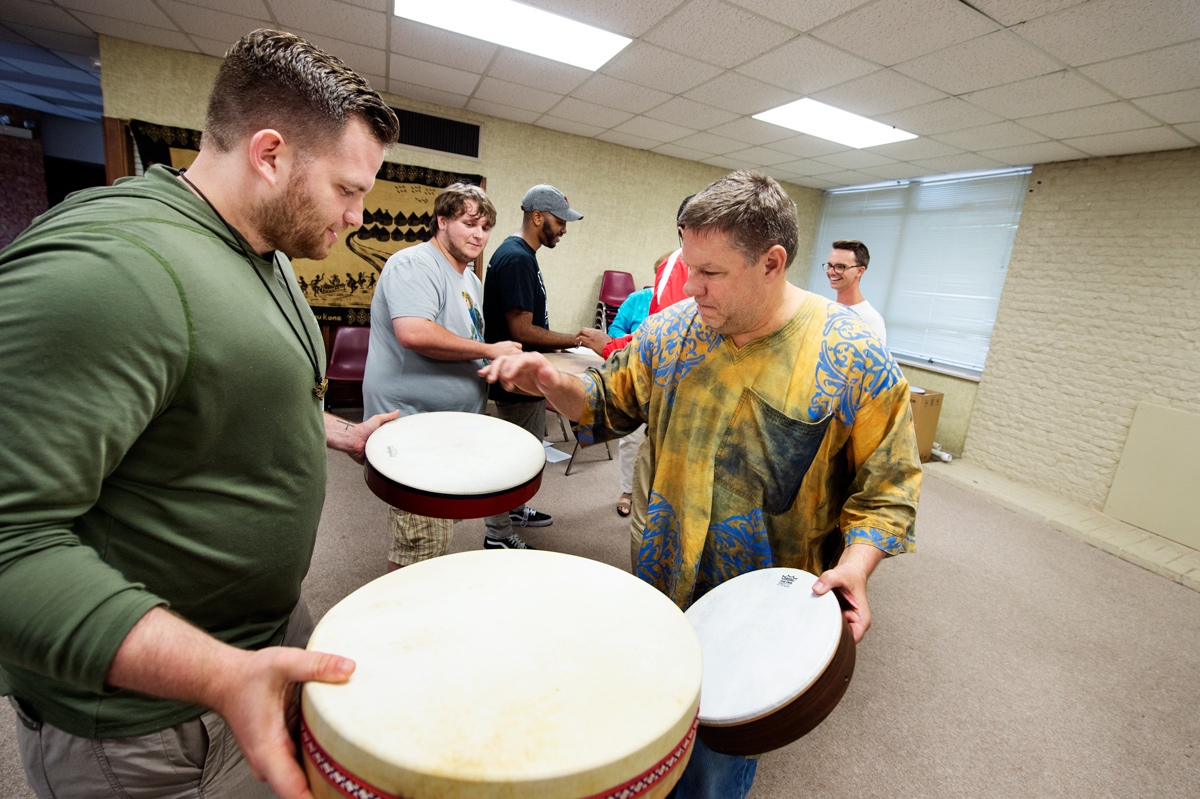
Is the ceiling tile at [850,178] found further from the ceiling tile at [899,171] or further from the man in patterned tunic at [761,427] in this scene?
the man in patterned tunic at [761,427]

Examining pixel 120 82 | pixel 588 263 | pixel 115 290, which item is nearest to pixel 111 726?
pixel 115 290

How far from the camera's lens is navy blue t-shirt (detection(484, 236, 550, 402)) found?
255 cm

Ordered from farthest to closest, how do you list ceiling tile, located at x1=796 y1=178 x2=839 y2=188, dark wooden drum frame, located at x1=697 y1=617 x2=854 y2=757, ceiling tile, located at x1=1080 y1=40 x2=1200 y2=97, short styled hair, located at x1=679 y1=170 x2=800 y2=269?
1. ceiling tile, located at x1=796 y1=178 x2=839 y2=188
2. ceiling tile, located at x1=1080 y1=40 x2=1200 y2=97
3. short styled hair, located at x1=679 y1=170 x2=800 y2=269
4. dark wooden drum frame, located at x1=697 y1=617 x2=854 y2=757

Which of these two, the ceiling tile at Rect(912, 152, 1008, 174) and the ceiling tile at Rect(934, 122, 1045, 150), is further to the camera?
the ceiling tile at Rect(912, 152, 1008, 174)

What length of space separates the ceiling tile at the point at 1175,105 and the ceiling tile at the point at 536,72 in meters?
3.47

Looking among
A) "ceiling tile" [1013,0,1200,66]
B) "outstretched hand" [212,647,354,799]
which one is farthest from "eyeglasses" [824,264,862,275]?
"outstretched hand" [212,647,354,799]

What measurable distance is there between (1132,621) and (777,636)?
3440mm

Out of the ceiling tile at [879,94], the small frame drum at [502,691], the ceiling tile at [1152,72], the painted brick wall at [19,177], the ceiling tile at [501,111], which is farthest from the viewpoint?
the painted brick wall at [19,177]

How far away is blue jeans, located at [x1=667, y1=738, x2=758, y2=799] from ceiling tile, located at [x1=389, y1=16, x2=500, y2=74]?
3942 mm

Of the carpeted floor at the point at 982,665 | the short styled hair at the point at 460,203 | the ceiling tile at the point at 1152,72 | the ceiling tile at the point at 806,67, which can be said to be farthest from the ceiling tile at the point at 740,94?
the carpeted floor at the point at 982,665

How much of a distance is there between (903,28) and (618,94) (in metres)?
2.09

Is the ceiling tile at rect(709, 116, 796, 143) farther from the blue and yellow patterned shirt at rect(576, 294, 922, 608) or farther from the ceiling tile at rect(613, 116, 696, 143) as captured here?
the blue and yellow patterned shirt at rect(576, 294, 922, 608)

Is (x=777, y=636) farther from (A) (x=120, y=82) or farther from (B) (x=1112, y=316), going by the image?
(A) (x=120, y=82)

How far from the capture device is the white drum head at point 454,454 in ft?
4.16
